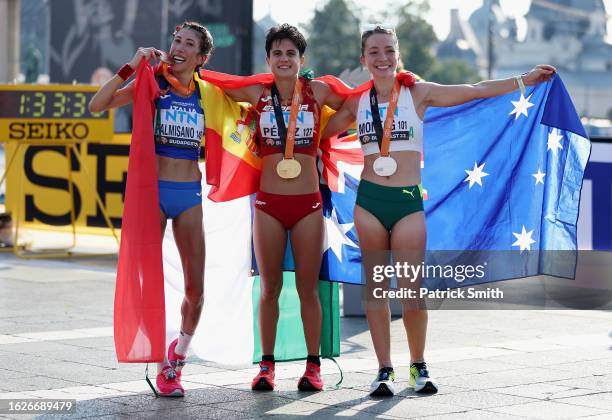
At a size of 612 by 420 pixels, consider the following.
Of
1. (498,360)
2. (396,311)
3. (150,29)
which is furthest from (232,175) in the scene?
(150,29)

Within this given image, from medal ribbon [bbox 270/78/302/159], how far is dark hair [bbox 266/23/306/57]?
0.85 ft

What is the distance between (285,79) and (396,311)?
4.16 meters

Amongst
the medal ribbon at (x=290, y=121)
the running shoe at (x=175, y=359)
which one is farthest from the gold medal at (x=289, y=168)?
the running shoe at (x=175, y=359)

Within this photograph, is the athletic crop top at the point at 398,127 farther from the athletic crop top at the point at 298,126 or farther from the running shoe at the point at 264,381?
the running shoe at the point at 264,381

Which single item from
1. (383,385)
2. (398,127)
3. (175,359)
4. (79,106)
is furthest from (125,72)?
(79,106)

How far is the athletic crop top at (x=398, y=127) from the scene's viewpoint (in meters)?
7.37

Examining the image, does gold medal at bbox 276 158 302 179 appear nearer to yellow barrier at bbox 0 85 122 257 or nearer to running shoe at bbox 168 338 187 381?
running shoe at bbox 168 338 187 381

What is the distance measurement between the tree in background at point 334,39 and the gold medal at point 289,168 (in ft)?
312

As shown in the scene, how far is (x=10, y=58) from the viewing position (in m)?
34.7

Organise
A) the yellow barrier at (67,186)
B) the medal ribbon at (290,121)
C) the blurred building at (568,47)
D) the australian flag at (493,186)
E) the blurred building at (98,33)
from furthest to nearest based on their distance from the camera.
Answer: the blurred building at (568,47), the blurred building at (98,33), the yellow barrier at (67,186), the australian flag at (493,186), the medal ribbon at (290,121)

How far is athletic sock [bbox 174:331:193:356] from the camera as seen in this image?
295 inches

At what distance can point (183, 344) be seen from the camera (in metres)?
7.50

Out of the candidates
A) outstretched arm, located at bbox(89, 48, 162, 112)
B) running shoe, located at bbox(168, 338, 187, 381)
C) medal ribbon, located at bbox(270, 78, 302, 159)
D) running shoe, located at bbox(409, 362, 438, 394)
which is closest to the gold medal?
medal ribbon, located at bbox(270, 78, 302, 159)

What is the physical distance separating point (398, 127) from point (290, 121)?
66 centimetres
